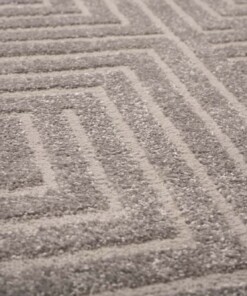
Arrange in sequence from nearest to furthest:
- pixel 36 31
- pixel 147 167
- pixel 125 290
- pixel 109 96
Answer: pixel 125 290 → pixel 147 167 → pixel 109 96 → pixel 36 31

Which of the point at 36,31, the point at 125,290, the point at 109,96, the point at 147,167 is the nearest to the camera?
the point at 125,290

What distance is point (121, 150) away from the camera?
0.80m

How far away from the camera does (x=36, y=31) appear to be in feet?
3.56

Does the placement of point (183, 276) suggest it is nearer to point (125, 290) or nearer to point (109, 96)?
point (125, 290)

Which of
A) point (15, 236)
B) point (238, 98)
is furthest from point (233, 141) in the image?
point (15, 236)

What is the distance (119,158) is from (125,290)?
0.79 feet

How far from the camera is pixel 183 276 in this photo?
0.62 m

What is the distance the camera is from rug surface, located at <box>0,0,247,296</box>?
0.63 meters

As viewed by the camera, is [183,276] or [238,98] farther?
[238,98]

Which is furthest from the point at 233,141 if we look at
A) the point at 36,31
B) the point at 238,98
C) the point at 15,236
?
the point at 36,31

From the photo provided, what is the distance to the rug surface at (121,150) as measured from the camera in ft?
2.05

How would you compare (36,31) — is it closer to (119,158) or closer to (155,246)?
(119,158)

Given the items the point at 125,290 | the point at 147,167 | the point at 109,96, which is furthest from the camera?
the point at 109,96

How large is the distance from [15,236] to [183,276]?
0.70 feet
